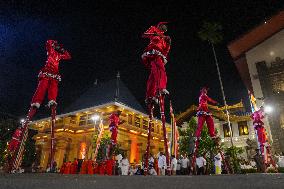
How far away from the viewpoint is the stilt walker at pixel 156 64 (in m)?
7.80

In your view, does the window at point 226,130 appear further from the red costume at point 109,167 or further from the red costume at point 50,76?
the red costume at point 50,76

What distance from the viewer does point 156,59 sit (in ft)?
27.1

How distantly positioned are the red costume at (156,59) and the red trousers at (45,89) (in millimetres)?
3392

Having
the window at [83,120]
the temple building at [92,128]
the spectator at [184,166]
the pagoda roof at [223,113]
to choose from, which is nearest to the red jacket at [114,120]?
the spectator at [184,166]

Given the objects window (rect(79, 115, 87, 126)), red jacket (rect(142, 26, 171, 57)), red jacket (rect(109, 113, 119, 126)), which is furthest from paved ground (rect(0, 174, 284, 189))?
window (rect(79, 115, 87, 126))

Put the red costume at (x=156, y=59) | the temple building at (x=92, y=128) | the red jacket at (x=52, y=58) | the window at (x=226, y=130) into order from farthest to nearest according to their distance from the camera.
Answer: the window at (x=226, y=130) < the temple building at (x=92, y=128) < the red jacket at (x=52, y=58) < the red costume at (x=156, y=59)

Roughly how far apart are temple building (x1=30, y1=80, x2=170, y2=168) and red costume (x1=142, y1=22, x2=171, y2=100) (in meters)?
21.0

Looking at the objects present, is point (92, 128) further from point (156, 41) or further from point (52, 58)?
point (156, 41)

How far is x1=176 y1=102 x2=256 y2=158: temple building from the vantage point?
3909cm

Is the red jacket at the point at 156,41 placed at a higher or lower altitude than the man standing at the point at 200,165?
higher

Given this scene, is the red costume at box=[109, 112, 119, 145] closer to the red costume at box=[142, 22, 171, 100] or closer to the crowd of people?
the crowd of people

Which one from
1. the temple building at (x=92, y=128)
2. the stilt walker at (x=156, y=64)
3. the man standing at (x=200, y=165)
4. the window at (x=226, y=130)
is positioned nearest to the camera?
the stilt walker at (x=156, y=64)

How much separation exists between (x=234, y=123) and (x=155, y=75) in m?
36.2

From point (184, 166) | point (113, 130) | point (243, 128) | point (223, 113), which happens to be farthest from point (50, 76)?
point (243, 128)
